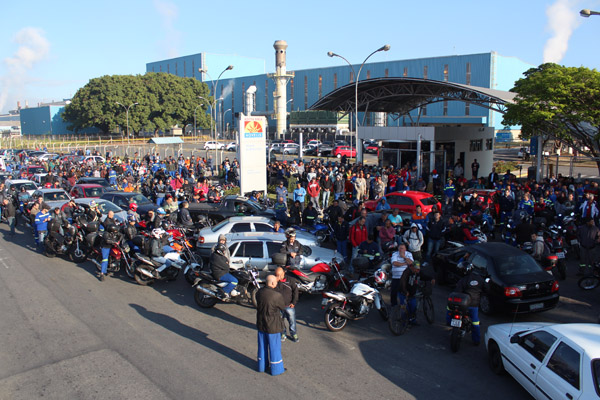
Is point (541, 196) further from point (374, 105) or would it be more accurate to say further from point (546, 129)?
point (374, 105)

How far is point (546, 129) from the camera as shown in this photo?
25375mm

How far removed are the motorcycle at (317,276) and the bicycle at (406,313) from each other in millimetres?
1616

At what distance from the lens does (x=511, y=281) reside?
9.62 metres

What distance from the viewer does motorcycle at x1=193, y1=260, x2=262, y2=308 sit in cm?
1036

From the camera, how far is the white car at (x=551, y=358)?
18.7ft

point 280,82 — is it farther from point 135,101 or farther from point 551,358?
point 551,358

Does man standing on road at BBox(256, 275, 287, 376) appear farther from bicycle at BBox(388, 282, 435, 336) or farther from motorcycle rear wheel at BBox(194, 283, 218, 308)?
motorcycle rear wheel at BBox(194, 283, 218, 308)

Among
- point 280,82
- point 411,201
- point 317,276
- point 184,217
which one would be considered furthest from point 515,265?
point 280,82

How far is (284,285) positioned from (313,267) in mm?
3148

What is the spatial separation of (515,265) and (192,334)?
6530 millimetres

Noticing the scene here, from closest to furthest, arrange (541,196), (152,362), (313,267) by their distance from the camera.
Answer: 1. (152,362)
2. (313,267)
3. (541,196)

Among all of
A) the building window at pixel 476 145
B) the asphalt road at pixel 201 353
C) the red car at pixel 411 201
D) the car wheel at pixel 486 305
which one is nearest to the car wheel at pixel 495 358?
the asphalt road at pixel 201 353

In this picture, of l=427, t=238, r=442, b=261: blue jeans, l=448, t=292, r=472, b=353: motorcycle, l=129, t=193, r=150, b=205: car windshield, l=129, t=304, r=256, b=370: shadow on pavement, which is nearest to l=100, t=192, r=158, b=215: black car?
l=129, t=193, r=150, b=205: car windshield

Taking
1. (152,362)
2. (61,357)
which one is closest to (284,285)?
(152,362)
